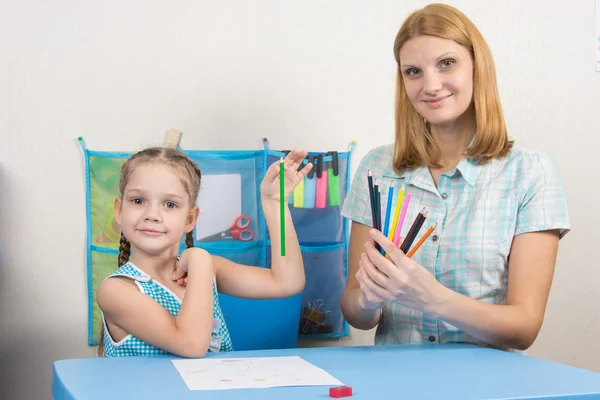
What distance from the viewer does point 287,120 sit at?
78.7 inches

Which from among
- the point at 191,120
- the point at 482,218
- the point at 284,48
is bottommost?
the point at 482,218

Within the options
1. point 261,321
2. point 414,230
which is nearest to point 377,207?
point 414,230

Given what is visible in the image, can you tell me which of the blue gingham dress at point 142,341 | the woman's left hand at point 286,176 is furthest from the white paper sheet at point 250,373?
the woman's left hand at point 286,176

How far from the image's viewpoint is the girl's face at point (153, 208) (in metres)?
1.25

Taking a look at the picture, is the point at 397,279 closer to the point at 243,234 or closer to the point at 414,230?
the point at 414,230

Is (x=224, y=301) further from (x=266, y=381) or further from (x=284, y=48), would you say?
(x=266, y=381)

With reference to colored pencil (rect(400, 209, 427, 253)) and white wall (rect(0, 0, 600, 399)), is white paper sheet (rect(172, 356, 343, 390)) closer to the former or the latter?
colored pencil (rect(400, 209, 427, 253))

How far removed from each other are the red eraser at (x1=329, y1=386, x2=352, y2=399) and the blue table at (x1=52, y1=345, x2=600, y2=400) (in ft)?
0.04

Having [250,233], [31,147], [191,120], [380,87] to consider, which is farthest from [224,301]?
[380,87]

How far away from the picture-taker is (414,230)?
1054mm

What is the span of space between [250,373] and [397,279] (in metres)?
0.30

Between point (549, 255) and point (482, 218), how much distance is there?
143 mm

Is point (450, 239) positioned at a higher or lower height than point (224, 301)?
higher

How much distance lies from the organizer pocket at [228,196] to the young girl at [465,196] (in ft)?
1.65
